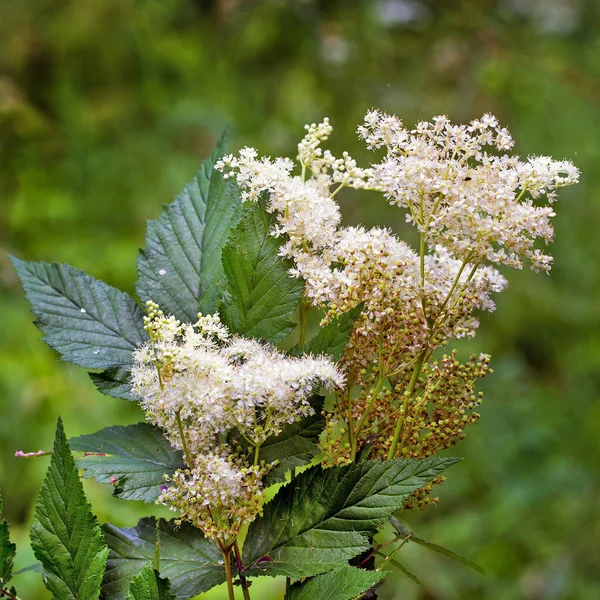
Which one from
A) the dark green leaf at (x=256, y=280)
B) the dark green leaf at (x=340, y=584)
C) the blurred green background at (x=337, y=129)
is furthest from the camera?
the blurred green background at (x=337, y=129)

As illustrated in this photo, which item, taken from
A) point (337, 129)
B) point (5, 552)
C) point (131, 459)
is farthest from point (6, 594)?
point (337, 129)

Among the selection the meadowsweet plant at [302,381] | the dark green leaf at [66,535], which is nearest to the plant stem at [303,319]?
the meadowsweet plant at [302,381]

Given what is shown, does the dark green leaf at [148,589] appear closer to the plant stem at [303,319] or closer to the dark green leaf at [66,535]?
the dark green leaf at [66,535]

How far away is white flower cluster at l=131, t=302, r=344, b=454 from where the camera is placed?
1.63ft

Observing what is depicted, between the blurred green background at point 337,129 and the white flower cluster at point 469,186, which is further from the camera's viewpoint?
the blurred green background at point 337,129

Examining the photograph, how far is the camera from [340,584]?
0.49 metres

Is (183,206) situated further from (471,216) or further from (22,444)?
(22,444)

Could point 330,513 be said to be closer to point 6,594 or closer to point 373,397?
point 373,397

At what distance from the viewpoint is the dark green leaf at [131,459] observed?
0.57 metres

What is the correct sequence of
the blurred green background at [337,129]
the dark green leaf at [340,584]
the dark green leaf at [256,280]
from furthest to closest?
the blurred green background at [337,129]
the dark green leaf at [256,280]
the dark green leaf at [340,584]

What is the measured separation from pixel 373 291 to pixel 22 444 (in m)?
2.10

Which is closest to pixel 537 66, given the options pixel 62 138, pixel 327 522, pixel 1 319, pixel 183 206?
pixel 62 138

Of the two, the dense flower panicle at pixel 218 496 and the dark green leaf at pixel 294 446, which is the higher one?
the dark green leaf at pixel 294 446

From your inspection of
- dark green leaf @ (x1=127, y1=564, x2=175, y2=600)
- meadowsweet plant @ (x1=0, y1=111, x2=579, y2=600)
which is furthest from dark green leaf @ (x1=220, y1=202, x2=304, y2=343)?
dark green leaf @ (x1=127, y1=564, x2=175, y2=600)
